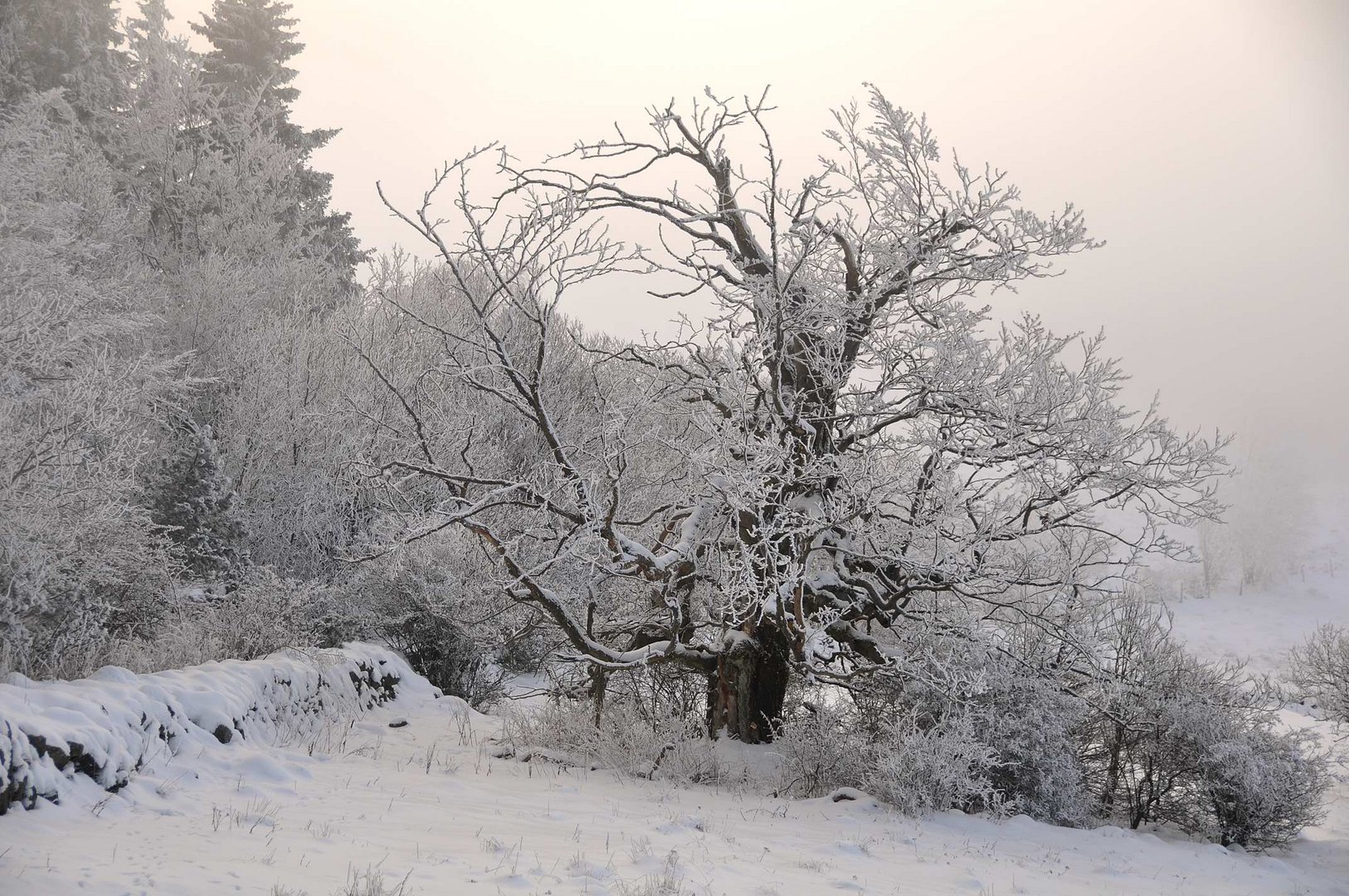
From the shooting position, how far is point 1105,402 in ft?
22.6

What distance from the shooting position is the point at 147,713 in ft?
15.9

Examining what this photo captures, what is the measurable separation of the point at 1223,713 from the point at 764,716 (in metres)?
4.01

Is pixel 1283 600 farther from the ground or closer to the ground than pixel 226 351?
farther from the ground

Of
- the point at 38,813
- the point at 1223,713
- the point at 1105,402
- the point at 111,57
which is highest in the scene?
the point at 111,57

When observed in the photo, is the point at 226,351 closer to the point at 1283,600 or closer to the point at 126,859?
the point at 126,859

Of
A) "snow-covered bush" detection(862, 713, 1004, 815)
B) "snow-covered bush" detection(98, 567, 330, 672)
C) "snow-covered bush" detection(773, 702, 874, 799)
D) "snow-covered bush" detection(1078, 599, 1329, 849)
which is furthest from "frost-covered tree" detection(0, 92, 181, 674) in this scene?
"snow-covered bush" detection(1078, 599, 1329, 849)

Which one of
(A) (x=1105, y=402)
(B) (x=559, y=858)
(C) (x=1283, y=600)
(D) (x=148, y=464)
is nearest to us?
(B) (x=559, y=858)

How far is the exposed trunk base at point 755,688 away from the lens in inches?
294

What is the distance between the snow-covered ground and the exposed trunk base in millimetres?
1080

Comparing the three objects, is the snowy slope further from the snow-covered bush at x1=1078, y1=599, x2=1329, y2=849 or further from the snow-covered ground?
the snow-covered bush at x1=1078, y1=599, x2=1329, y2=849

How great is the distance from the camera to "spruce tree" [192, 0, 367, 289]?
2327cm

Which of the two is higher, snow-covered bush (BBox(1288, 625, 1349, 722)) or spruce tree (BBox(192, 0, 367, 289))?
spruce tree (BBox(192, 0, 367, 289))

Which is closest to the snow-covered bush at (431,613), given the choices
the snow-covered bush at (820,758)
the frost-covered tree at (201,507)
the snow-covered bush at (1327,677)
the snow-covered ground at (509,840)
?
the frost-covered tree at (201,507)

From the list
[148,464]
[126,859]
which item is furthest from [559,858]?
[148,464]
